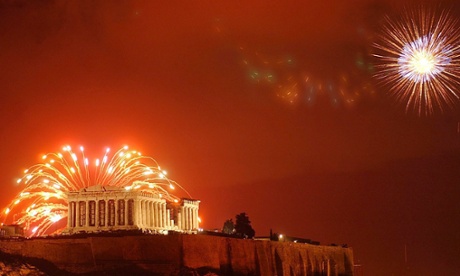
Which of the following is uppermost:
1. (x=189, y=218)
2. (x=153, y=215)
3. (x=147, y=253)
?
(x=189, y=218)

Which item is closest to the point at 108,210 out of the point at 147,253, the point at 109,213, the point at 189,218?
the point at 109,213

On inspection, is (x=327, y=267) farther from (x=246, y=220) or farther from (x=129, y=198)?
(x=129, y=198)

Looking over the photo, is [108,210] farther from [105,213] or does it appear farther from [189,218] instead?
[189,218]

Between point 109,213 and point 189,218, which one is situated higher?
point 189,218

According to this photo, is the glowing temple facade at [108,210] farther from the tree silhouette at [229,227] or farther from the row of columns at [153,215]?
the tree silhouette at [229,227]

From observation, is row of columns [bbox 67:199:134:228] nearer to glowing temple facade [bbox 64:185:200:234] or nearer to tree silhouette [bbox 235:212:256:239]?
glowing temple facade [bbox 64:185:200:234]

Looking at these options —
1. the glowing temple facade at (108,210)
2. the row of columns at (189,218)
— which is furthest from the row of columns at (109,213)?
the row of columns at (189,218)

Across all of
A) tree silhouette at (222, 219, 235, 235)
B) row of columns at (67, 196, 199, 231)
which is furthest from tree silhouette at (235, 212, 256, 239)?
row of columns at (67, 196, 199, 231)

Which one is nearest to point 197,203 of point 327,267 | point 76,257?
point 327,267

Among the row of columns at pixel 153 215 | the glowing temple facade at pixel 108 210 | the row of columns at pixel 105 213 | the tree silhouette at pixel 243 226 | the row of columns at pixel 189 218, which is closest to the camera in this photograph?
the glowing temple facade at pixel 108 210

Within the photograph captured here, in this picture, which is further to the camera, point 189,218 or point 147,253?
point 189,218

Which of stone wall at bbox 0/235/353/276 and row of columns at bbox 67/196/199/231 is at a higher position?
row of columns at bbox 67/196/199/231
